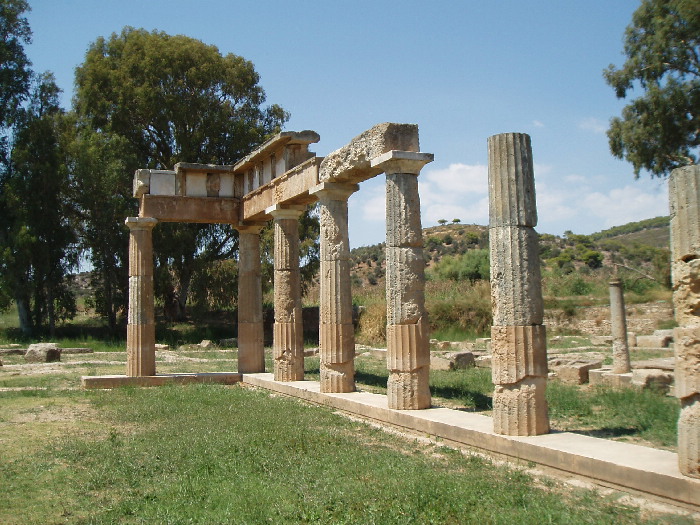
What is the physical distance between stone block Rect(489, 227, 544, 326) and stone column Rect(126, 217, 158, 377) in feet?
34.6

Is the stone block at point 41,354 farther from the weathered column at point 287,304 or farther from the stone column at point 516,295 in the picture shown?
the stone column at point 516,295

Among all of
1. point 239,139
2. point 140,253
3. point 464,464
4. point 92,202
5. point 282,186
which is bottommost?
point 464,464

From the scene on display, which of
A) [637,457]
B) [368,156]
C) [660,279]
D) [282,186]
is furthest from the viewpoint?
[660,279]

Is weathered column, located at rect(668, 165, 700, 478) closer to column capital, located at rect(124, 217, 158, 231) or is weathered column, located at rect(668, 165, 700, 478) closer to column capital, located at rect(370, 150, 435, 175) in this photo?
column capital, located at rect(370, 150, 435, 175)

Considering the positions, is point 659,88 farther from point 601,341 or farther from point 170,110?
point 170,110

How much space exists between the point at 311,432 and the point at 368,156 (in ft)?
14.4

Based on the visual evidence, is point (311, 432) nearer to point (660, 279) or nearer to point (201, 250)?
point (201, 250)

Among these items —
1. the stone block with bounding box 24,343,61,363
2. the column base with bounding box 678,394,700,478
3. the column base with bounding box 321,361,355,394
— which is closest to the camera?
the column base with bounding box 678,394,700,478

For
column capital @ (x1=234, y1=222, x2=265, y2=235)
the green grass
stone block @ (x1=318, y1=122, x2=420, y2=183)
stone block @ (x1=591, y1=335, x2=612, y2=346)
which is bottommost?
the green grass

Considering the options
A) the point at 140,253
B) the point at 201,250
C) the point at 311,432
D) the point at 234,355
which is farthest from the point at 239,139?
the point at 311,432

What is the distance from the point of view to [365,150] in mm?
11188

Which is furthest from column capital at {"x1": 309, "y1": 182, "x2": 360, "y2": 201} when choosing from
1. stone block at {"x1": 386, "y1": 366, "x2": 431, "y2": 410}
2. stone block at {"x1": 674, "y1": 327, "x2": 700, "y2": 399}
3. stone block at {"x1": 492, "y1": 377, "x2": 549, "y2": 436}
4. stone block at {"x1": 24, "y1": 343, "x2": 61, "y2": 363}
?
stone block at {"x1": 24, "y1": 343, "x2": 61, "y2": 363}

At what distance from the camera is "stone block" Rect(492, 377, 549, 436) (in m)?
7.85

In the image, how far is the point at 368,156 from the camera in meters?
11.1
